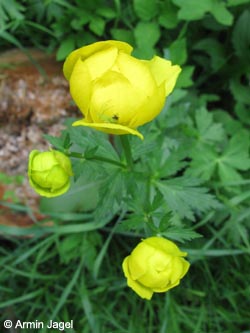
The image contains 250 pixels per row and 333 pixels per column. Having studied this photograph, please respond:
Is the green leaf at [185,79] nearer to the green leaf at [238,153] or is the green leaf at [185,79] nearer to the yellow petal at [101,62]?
the green leaf at [238,153]

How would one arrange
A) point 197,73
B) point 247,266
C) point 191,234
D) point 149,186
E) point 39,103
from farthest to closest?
1. point 197,73
2. point 39,103
3. point 247,266
4. point 149,186
5. point 191,234

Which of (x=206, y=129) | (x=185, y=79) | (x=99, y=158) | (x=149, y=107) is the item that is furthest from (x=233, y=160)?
(x=149, y=107)

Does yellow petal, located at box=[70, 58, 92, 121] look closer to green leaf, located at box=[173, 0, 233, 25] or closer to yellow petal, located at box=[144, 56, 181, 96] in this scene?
yellow petal, located at box=[144, 56, 181, 96]

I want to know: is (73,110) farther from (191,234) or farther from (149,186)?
(191,234)

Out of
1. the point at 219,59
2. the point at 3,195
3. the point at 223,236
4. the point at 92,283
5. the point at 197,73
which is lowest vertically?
the point at 92,283

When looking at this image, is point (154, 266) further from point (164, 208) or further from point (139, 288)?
point (164, 208)

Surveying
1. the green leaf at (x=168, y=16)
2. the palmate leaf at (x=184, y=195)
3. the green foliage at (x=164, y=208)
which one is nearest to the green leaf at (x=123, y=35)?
the green foliage at (x=164, y=208)

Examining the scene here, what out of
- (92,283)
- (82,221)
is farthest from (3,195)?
(92,283)
